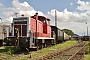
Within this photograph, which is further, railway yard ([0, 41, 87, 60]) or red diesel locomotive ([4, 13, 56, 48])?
red diesel locomotive ([4, 13, 56, 48])

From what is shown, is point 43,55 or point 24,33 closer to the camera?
point 43,55

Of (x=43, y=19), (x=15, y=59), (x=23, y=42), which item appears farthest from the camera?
(x=43, y=19)

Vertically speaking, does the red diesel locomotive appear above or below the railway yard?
above

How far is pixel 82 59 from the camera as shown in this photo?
40.2 feet

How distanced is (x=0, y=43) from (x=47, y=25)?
5.73 metres

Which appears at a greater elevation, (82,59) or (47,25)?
(47,25)

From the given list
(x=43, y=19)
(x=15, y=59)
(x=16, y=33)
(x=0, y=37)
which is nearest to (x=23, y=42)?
(x=16, y=33)

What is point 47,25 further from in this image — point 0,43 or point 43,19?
point 0,43

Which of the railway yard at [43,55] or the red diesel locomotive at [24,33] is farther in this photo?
the red diesel locomotive at [24,33]

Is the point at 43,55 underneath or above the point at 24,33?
underneath

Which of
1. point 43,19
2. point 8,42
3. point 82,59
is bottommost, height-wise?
point 82,59

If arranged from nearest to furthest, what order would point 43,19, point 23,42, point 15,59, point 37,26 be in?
point 15,59 < point 23,42 < point 37,26 < point 43,19

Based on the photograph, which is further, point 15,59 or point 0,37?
point 0,37

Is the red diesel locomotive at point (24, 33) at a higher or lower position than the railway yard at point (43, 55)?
higher
